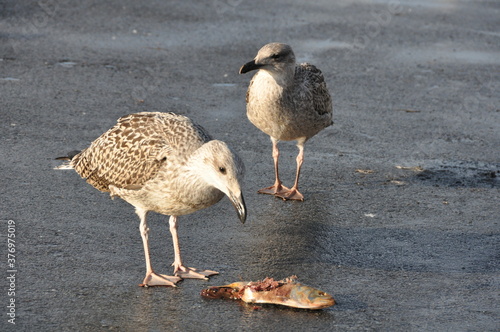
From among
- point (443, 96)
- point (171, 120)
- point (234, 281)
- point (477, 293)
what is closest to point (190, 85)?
point (443, 96)

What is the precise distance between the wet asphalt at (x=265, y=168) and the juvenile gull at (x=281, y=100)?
1.51ft

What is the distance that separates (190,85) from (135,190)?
478cm

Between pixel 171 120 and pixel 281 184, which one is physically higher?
pixel 171 120

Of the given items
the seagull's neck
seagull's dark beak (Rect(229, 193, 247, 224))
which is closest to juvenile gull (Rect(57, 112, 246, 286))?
seagull's dark beak (Rect(229, 193, 247, 224))

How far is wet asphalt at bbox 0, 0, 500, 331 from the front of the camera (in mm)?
5734

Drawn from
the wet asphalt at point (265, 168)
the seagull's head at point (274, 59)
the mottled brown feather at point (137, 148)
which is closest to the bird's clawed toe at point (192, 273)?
the wet asphalt at point (265, 168)

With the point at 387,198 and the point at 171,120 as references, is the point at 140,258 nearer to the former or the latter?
the point at 171,120

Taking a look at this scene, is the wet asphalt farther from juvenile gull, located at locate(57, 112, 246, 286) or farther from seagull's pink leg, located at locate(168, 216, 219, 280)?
juvenile gull, located at locate(57, 112, 246, 286)

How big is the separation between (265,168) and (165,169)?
2.73 meters

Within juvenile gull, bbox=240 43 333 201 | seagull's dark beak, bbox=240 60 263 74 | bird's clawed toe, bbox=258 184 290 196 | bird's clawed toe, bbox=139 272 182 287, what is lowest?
bird's clawed toe, bbox=258 184 290 196

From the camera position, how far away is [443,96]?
10945 mm

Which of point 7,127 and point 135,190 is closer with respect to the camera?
point 135,190

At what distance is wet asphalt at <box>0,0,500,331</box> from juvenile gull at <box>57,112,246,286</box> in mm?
465

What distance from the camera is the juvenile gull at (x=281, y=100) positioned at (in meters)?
8.22
